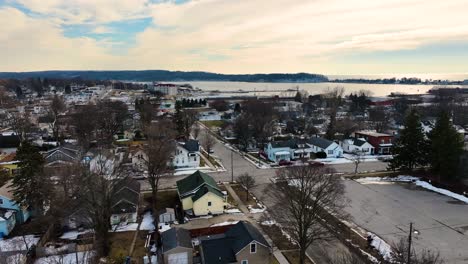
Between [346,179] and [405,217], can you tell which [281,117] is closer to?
[346,179]

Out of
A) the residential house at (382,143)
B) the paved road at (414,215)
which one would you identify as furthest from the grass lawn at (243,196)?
the residential house at (382,143)

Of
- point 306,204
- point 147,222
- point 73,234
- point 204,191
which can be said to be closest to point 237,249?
point 306,204

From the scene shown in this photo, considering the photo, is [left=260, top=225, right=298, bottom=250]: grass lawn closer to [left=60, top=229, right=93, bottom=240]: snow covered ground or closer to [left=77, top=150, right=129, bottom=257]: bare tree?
[left=77, top=150, right=129, bottom=257]: bare tree

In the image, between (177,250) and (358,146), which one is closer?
(177,250)

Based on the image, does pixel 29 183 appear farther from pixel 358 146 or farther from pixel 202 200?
pixel 358 146

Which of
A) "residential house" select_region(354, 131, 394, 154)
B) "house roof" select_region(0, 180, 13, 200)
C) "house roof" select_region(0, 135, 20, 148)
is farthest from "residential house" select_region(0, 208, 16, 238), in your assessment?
"residential house" select_region(354, 131, 394, 154)

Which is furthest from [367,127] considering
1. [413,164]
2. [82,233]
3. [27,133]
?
[27,133]

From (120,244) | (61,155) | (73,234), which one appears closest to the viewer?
(120,244)
